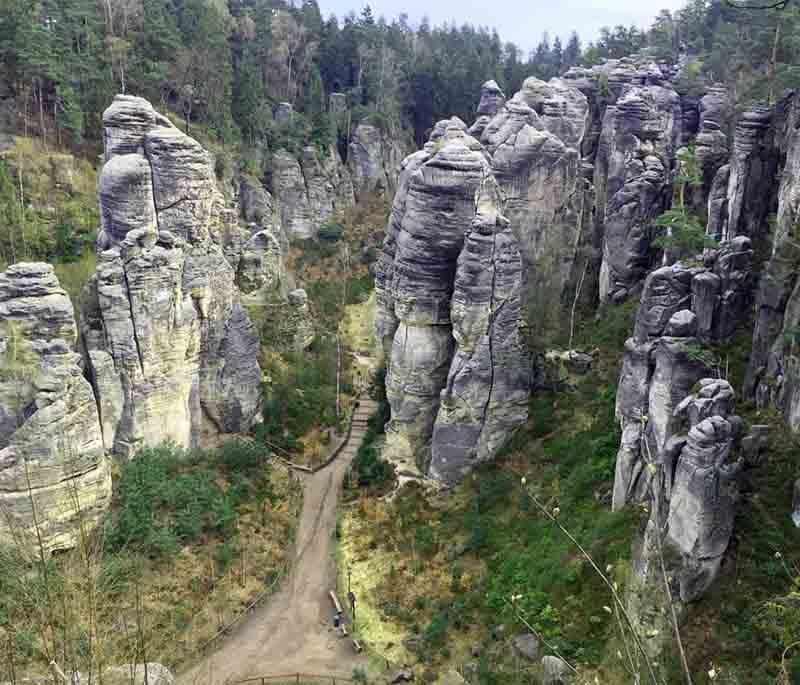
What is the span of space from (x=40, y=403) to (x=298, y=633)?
8817mm

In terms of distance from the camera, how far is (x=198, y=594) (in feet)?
65.1

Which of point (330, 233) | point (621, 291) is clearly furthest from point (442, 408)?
point (330, 233)

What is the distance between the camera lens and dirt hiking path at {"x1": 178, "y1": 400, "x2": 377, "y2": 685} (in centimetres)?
1833

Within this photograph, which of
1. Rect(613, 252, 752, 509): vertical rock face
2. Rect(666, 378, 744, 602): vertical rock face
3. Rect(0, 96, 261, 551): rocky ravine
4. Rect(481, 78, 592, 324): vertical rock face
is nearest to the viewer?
Rect(666, 378, 744, 602): vertical rock face

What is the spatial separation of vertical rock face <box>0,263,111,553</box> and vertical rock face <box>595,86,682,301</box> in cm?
1712

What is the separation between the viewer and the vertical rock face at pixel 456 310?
2256 centimetres

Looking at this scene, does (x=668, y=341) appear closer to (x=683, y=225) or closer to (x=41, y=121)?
(x=683, y=225)

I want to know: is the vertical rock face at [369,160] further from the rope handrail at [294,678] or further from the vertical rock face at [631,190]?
the rope handrail at [294,678]

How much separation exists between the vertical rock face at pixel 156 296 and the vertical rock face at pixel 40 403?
2.20m

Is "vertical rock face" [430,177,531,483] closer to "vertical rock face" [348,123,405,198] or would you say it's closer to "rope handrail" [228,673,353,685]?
"rope handrail" [228,673,353,685]

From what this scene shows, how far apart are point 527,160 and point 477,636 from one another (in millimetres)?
15172

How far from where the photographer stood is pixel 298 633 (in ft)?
64.3

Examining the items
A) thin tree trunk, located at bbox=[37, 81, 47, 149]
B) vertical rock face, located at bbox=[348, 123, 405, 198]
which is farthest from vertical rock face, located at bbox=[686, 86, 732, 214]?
thin tree trunk, located at bbox=[37, 81, 47, 149]

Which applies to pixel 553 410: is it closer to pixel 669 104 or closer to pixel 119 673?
pixel 119 673
